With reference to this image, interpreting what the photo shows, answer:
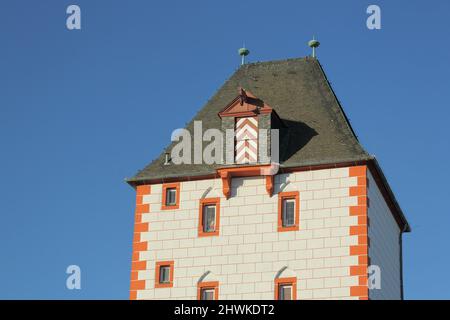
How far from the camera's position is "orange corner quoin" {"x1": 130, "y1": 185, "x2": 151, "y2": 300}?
162 feet

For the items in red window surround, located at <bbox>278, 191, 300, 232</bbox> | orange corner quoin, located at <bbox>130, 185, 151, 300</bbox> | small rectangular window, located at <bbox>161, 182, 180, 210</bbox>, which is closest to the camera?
red window surround, located at <bbox>278, 191, 300, 232</bbox>

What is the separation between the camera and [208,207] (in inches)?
1969

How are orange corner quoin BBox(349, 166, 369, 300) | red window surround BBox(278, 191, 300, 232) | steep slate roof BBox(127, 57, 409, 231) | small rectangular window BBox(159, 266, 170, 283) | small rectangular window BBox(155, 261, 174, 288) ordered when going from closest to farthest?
orange corner quoin BBox(349, 166, 369, 300) < red window surround BBox(278, 191, 300, 232) < small rectangular window BBox(155, 261, 174, 288) < small rectangular window BBox(159, 266, 170, 283) < steep slate roof BBox(127, 57, 409, 231)

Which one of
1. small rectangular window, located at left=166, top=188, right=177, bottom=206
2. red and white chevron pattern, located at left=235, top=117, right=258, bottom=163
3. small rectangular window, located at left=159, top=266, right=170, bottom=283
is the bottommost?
small rectangular window, located at left=159, top=266, right=170, bottom=283

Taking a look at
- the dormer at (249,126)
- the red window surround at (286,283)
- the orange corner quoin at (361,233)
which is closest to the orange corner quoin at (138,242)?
the dormer at (249,126)

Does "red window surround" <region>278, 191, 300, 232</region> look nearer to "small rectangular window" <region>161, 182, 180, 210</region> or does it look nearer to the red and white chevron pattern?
the red and white chevron pattern

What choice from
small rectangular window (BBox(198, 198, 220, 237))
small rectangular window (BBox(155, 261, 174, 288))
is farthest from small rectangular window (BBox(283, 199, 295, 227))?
small rectangular window (BBox(155, 261, 174, 288))

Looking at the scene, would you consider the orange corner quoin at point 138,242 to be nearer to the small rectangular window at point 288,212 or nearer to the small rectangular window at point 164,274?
the small rectangular window at point 164,274

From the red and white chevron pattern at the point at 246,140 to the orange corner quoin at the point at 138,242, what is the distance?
3835 mm

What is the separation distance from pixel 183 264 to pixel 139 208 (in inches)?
121

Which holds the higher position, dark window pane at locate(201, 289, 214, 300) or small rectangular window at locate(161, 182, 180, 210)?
small rectangular window at locate(161, 182, 180, 210)

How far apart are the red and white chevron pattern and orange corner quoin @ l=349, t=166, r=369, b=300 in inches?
151

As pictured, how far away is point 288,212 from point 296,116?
184 inches
